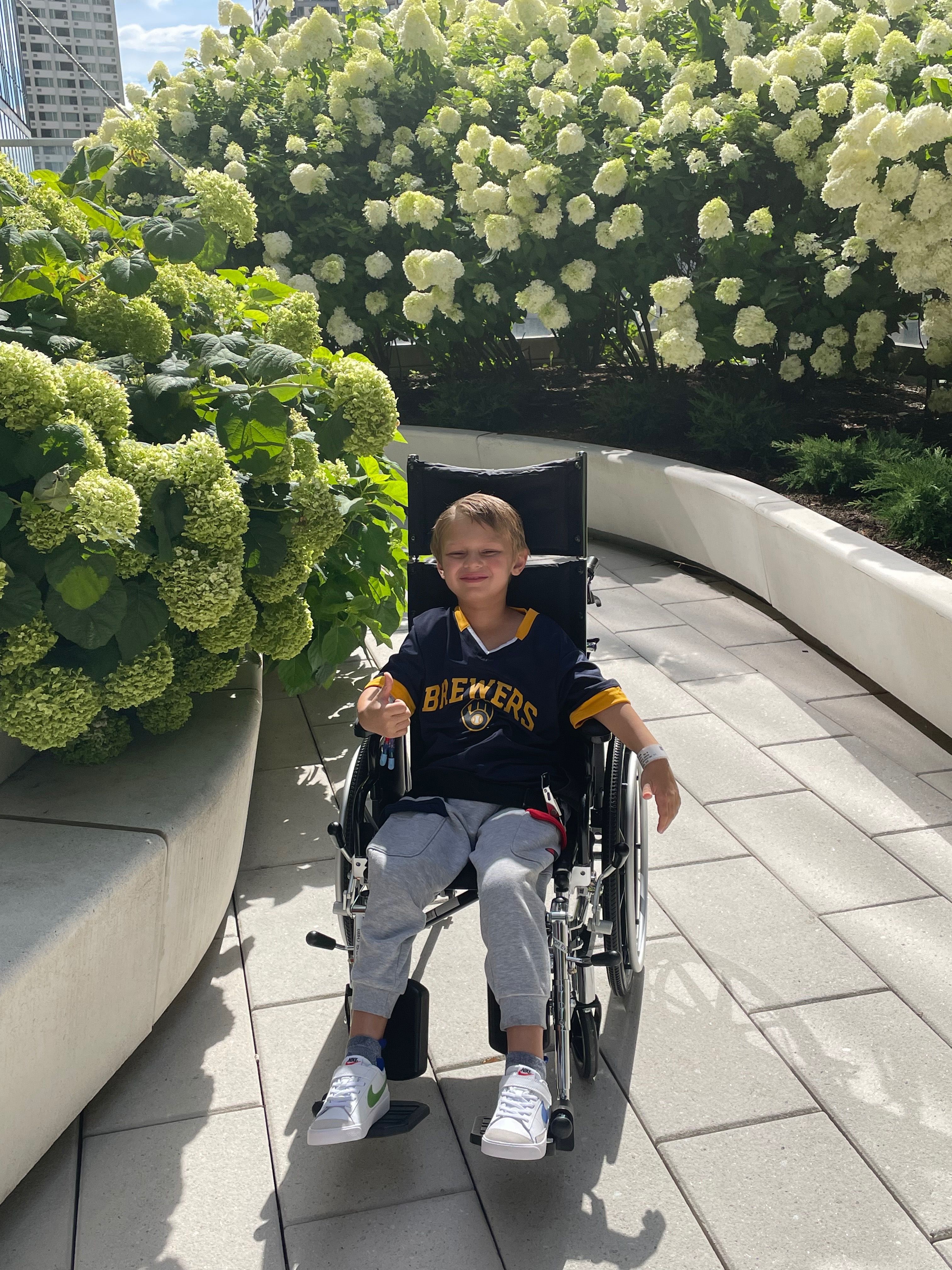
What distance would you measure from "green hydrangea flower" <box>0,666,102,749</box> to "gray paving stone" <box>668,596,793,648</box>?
2969 mm

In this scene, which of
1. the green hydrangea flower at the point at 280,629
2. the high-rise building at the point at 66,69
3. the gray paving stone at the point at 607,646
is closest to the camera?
the green hydrangea flower at the point at 280,629

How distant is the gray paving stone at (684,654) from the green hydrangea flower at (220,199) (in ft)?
7.51

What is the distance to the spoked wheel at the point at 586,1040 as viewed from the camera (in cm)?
215

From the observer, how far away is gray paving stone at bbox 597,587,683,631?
4859 mm

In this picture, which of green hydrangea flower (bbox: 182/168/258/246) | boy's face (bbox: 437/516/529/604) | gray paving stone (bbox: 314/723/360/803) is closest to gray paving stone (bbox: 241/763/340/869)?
gray paving stone (bbox: 314/723/360/803)

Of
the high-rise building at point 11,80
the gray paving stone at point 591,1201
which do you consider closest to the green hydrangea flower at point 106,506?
the gray paving stone at point 591,1201

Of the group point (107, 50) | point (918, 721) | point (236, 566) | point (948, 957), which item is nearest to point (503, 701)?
point (236, 566)

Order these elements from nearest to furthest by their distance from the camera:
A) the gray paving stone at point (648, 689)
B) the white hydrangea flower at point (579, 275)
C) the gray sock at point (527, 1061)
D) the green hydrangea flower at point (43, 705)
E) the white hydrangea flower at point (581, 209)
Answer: the gray sock at point (527, 1061) < the green hydrangea flower at point (43, 705) < the gray paving stone at point (648, 689) < the white hydrangea flower at point (581, 209) < the white hydrangea flower at point (579, 275)

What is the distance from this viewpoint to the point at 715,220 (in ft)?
18.8

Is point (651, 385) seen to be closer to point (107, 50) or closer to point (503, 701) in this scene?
point (503, 701)

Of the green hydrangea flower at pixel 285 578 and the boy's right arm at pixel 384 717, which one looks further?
the green hydrangea flower at pixel 285 578

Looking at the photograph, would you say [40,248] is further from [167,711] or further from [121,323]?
[167,711]

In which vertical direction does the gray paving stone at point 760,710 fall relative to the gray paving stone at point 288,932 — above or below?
above

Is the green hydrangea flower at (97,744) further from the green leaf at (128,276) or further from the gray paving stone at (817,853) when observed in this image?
the gray paving stone at (817,853)
